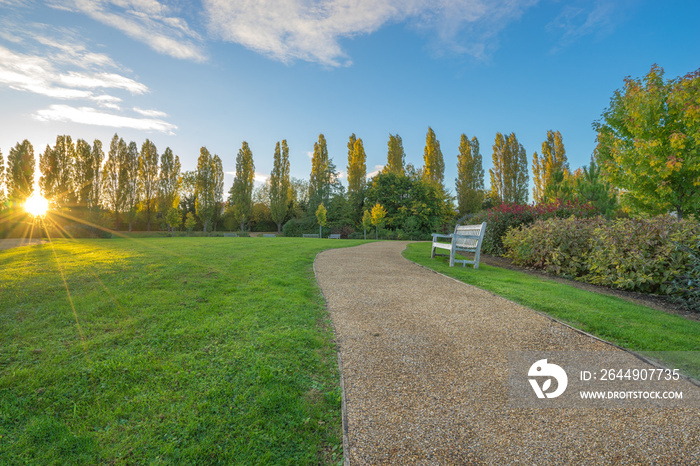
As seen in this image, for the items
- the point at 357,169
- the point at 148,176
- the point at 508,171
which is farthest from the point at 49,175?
the point at 508,171

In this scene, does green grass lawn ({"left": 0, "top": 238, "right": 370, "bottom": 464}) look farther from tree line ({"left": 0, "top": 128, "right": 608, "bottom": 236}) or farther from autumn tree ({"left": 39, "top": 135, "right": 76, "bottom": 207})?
autumn tree ({"left": 39, "top": 135, "right": 76, "bottom": 207})

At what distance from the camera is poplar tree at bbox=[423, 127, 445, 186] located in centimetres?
3931

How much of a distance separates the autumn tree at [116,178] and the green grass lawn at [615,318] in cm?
3761

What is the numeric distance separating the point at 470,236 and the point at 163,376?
7.78m

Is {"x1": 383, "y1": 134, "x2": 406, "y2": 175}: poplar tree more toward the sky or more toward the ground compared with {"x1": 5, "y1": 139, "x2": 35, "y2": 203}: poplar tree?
more toward the sky

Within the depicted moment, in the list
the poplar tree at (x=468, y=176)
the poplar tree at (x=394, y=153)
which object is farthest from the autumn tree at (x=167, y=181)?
the poplar tree at (x=468, y=176)

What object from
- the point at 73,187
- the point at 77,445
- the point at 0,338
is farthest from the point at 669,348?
the point at 73,187

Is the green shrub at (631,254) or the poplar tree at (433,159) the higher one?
the poplar tree at (433,159)

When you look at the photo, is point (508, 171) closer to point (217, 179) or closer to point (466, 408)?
point (217, 179)

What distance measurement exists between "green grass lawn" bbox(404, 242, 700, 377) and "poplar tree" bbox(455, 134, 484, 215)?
33.7 m

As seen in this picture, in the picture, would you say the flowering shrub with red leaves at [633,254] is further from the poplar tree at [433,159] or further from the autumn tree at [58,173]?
the autumn tree at [58,173]

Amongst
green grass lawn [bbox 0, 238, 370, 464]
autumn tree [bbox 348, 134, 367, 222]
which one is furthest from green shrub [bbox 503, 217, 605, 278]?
autumn tree [bbox 348, 134, 367, 222]

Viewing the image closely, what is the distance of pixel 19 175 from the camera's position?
28.0m

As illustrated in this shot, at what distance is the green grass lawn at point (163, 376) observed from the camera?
76.7 inches
